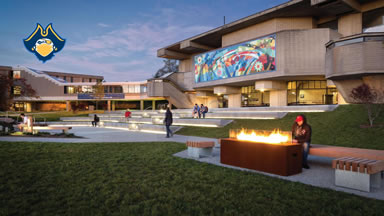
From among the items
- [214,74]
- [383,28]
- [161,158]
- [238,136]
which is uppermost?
[383,28]

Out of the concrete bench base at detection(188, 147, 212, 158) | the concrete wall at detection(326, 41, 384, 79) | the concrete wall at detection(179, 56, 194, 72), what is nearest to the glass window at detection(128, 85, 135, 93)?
the concrete wall at detection(179, 56, 194, 72)

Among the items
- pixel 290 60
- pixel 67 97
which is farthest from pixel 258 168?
pixel 67 97

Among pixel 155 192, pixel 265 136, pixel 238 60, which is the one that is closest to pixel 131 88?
pixel 238 60

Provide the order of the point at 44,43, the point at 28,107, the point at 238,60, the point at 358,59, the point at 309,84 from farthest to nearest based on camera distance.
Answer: the point at 28,107 → the point at 238,60 → the point at 309,84 → the point at 358,59 → the point at 44,43

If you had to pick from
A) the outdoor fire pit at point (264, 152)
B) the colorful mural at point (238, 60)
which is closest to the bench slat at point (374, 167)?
the outdoor fire pit at point (264, 152)

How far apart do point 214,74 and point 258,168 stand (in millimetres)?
27330

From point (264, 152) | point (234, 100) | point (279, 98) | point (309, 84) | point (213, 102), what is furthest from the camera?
point (213, 102)

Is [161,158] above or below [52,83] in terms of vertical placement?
below

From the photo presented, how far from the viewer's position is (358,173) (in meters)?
4.69

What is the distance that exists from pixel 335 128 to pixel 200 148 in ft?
29.5

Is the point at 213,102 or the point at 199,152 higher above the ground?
the point at 213,102

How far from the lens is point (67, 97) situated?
57.9 m

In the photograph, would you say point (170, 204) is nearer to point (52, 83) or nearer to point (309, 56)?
point (309, 56)

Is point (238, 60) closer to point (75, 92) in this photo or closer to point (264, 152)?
point (264, 152)
